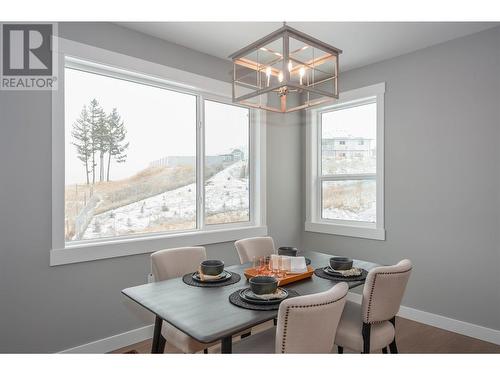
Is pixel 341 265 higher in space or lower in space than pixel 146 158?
lower

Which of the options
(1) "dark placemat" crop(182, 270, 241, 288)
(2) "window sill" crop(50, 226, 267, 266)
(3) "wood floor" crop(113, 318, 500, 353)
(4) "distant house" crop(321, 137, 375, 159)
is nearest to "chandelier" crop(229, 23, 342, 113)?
(1) "dark placemat" crop(182, 270, 241, 288)

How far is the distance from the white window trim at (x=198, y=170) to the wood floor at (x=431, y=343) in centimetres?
80

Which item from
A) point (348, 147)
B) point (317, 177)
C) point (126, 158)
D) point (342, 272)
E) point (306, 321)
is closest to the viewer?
point (306, 321)

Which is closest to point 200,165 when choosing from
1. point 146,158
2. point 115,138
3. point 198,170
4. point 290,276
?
point 198,170

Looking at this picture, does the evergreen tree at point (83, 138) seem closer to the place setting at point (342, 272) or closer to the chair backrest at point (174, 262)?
the chair backrest at point (174, 262)

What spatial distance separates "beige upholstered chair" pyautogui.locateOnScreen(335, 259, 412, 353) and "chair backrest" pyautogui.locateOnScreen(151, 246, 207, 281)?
1107mm

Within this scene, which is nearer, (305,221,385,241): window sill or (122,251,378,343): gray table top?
(122,251,378,343): gray table top

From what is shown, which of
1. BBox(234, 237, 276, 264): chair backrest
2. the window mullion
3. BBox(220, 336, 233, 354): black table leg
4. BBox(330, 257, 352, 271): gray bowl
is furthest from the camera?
the window mullion

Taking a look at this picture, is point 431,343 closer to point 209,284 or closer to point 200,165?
point 209,284

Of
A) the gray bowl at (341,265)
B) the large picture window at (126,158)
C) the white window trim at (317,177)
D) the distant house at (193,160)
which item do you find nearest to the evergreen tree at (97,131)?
the large picture window at (126,158)

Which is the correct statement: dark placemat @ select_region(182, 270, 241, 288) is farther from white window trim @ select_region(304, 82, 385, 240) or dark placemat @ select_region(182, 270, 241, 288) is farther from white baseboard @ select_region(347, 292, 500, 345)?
white baseboard @ select_region(347, 292, 500, 345)

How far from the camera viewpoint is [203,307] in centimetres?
148

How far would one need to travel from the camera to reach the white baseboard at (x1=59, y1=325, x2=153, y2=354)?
236 cm

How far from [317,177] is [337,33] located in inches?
70.4
